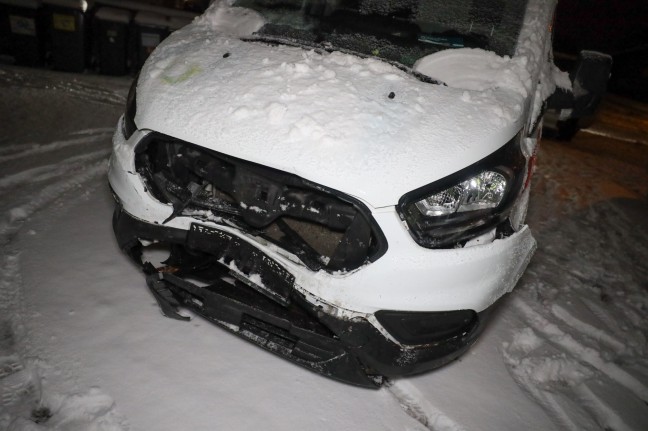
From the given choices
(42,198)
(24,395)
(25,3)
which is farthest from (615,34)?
(24,395)

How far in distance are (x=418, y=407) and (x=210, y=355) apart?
109cm

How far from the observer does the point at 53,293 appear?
90.3 inches

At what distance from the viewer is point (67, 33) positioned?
6.97m

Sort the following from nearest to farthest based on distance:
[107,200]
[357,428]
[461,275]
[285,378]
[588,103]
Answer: [461,275] < [357,428] < [285,378] < [588,103] < [107,200]

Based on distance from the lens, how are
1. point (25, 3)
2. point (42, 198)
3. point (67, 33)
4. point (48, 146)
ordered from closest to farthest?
point (42, 198) → point (48, 146) → point (25, 3) → point (67, 33)

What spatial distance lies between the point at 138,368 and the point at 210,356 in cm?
34

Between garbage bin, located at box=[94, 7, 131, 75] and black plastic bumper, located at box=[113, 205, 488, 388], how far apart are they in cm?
665

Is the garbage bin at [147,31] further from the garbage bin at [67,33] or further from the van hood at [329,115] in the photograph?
the van hood at [329,115]

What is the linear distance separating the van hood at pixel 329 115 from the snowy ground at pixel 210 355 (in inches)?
41.7

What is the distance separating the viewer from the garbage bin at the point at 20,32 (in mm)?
6594

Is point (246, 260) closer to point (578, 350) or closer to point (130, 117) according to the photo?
point (130, 117)

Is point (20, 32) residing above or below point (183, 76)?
below

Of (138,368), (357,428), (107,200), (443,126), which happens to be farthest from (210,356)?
(107,200)

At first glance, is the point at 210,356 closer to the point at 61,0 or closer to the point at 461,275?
the point at 461,275
